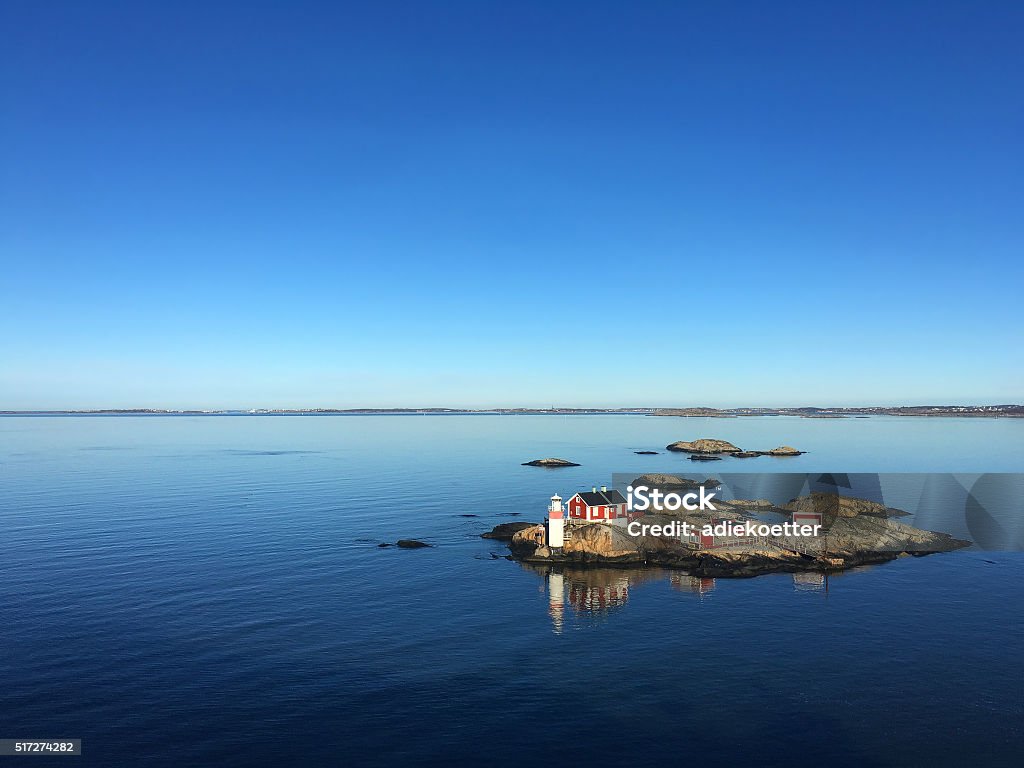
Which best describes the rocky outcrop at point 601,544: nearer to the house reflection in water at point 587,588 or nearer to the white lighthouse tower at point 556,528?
the white lighthouse tower at point 556,528

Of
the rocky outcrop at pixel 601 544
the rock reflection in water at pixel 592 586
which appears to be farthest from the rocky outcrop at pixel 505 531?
the rock reflection in water at pixel 592 586

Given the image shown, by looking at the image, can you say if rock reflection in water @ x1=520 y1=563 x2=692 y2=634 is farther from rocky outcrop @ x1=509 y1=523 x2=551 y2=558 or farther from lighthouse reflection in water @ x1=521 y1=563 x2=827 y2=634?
rocky outcrop @ x1=509 y1=523 x2=551 y2=558

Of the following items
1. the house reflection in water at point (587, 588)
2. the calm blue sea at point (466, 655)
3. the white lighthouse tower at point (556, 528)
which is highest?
the white lighthouse tower at point (556, 528)

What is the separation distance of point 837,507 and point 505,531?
1635 inches

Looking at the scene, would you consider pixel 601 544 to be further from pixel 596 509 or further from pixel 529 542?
pixel 529 542

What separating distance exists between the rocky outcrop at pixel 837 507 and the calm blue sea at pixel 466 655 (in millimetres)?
10917

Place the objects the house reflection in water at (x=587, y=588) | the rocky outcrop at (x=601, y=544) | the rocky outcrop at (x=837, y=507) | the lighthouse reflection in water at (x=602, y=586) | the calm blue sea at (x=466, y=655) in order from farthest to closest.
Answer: the rocky outcrop at (x=837, y=507) → the rocky outcrop at (x=601, y=544) → the lighthouse reflection in water at (x=602, y=586) → the house reflection in water at (x=587, y=588) → the calm blue sea at (x=466, y=655)

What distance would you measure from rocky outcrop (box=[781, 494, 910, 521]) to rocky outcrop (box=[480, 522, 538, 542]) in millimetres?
35684

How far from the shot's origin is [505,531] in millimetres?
74500

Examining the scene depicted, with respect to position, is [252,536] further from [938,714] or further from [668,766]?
[938,714]

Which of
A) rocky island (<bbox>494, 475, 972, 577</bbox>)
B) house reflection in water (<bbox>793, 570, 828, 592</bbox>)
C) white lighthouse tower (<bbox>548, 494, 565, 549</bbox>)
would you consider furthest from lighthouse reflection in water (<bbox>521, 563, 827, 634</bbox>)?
white lighthouse tower (<bbox>548, 494, 565, 549</bbox>)

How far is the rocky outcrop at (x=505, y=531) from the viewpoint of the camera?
7325 cm

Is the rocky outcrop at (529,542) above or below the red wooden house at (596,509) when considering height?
below

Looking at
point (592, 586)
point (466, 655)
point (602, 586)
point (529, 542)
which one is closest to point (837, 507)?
point (602, 586)
